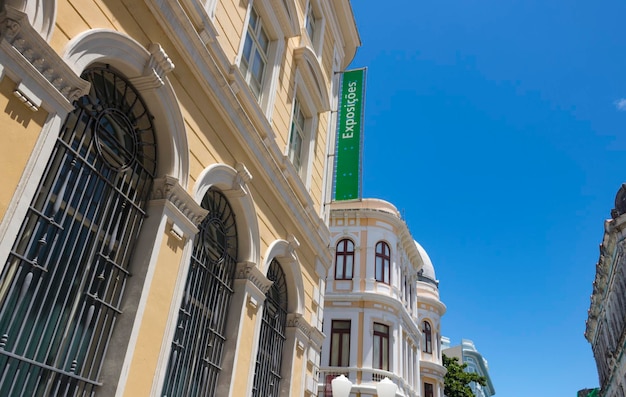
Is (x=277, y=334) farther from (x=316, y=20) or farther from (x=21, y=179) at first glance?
(x=316, y=20)

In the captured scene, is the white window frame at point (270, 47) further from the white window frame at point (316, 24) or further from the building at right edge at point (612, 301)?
the building at right edge at point (612, 301)

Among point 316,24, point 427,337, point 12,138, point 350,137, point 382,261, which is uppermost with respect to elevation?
point 316,24

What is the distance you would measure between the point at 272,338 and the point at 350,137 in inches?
257

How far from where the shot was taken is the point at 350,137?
13.9 m

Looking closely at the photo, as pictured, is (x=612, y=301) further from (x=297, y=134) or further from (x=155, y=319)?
(x=155, y=319)

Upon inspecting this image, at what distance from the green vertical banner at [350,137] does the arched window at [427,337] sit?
17.2 metres

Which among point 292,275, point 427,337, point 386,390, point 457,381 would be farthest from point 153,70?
point 457,381

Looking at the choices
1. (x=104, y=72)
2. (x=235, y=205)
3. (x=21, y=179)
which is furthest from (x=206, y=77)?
(x=21, y=179)

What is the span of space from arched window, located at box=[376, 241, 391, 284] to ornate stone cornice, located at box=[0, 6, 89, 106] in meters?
18.7

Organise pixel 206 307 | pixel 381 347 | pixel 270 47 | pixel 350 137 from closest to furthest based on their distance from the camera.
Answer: pixel 206 307 → pixel 270 47 → pixel 350 137 → pixel 381 347

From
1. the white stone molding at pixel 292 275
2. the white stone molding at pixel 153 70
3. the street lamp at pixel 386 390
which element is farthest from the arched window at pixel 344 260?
the white stone molding at pixel 153 70

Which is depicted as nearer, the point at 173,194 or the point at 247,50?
the point at 173,194

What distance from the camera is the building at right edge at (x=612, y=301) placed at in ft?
84.5

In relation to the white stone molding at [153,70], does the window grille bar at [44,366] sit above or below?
below
